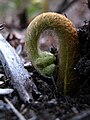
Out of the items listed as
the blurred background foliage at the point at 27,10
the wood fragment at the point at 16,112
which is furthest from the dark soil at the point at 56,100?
the blurred background foliage at the point at 27,10

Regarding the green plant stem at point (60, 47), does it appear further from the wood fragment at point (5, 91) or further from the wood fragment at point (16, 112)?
the wood fragment at point (16, 112)

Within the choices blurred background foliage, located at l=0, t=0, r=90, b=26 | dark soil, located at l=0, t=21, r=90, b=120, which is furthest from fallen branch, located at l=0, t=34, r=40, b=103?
blurred background foliage, located at l=0, t=0, r=90, b=26

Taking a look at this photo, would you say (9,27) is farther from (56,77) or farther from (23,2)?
(56,77)

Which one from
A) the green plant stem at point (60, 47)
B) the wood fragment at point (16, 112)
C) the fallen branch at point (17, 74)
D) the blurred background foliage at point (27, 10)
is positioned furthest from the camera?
the blurred background foliage at point (27, 10)

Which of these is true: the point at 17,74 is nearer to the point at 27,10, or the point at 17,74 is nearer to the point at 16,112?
the point at 16,112

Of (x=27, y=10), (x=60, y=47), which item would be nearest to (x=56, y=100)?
(x=60, y=47)

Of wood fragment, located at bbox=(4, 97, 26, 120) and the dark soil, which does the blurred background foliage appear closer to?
the dark soil
